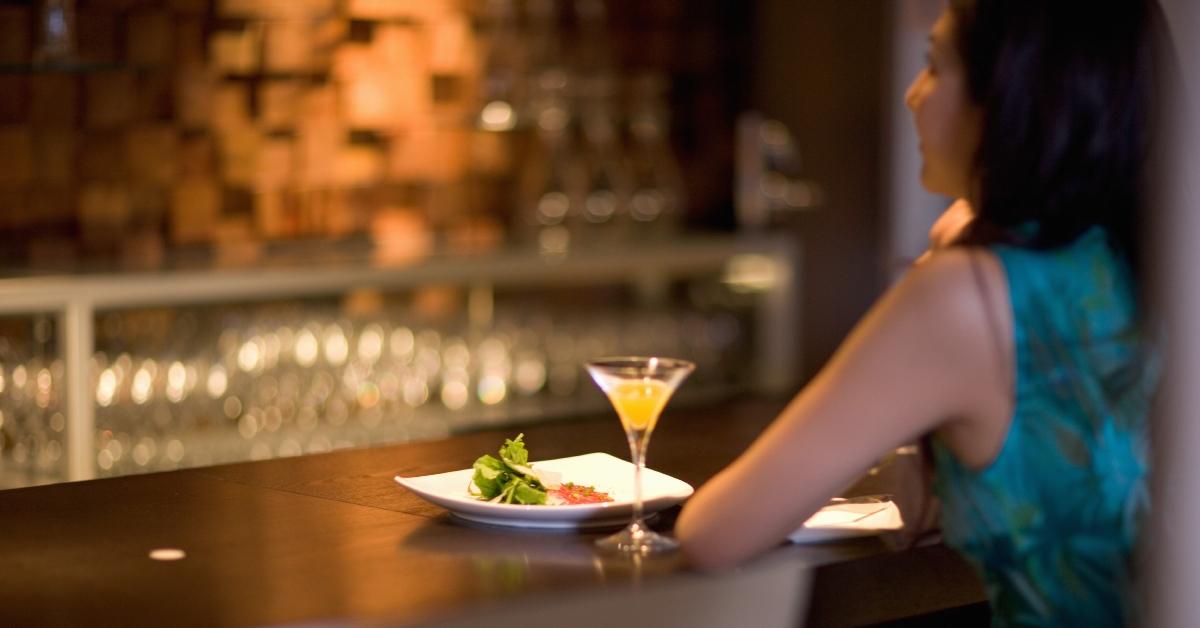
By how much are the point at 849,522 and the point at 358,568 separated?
58cm

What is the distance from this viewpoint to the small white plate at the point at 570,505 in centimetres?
175

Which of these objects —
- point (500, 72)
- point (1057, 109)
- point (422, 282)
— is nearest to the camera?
point (1057, 109)


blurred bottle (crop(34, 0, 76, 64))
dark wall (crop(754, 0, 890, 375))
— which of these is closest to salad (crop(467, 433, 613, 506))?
blurred bottle (crop(34, 0, 76, 64))

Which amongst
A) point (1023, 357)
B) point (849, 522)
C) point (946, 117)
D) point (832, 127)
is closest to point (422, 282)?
point (832, 127)

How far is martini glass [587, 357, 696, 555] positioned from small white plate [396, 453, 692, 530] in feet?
0.22

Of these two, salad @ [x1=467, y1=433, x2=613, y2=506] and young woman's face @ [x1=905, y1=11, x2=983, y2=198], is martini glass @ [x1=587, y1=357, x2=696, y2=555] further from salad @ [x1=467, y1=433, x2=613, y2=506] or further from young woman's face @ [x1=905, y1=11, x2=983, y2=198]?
young woman's face @ [x1=905, y1=11, x2=983, y2=198]

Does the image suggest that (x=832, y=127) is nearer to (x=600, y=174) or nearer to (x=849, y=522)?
(x=600, y=174)

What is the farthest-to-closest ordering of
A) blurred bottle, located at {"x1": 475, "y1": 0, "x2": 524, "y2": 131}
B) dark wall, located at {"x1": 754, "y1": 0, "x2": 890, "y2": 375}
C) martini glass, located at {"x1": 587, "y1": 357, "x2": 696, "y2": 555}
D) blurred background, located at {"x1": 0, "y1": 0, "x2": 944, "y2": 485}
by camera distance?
1. dark wall, located at {"x1": 754, "y1": 0, "x2": 890, "y2": 375}
2. blurred bottle, located at {"x1": 475, "y1": 0, "x2": 524, "y2": 131}
3. blurred background, located at {"x1": 0, "y1": 0, "x2": 944, "y2": 485}
4. martini glass, located at {"x1": 587, "y1": 357, "x2": 696, "y2": 555}

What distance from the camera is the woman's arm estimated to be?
57.5 inches

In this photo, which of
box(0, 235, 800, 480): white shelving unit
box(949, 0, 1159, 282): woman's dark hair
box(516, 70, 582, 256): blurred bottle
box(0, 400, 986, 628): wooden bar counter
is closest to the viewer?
box(0, 400, 986, 628): wooden bar counter

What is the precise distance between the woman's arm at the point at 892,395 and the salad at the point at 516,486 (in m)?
0.34

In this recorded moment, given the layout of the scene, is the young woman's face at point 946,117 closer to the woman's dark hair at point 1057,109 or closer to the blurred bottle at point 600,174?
the woman's dark hair at point 1057,109

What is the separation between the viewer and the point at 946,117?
1.58m

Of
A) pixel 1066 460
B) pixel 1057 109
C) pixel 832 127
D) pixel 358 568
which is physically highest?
pixel 832 127
